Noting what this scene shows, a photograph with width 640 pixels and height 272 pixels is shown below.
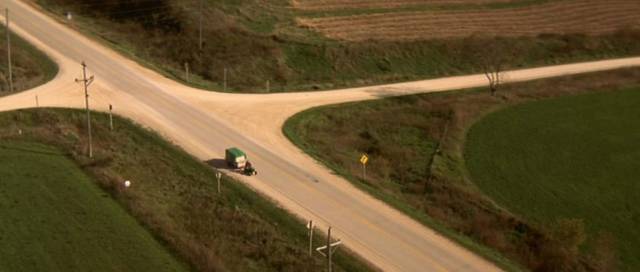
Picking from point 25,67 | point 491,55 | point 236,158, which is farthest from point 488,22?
point 25,67

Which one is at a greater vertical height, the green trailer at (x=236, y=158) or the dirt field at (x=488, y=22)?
the dirt field at (x=488, y=22)

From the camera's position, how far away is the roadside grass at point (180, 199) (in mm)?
29797

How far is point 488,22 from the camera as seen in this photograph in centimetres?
7325

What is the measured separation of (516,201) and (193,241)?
18568 mm

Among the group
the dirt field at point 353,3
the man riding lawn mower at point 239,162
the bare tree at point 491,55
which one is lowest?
the man riding lawn mower at point 239,162

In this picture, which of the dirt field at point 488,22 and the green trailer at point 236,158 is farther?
the dirt field at point 488,22

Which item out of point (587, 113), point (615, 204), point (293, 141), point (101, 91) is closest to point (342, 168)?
point (293, 141)

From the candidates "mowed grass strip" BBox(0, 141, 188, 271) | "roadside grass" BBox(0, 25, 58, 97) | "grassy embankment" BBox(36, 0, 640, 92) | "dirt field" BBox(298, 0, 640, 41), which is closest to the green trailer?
"mowed grass strip" BBox(0, 141, 188, 271)

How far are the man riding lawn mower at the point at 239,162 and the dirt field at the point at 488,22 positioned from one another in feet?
93.0

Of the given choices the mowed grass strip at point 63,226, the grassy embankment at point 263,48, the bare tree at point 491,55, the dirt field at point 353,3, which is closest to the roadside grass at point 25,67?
the grassy embankment at point 263,48

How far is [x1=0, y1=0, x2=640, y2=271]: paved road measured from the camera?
105ft

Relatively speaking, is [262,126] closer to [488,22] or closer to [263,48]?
[263,48]

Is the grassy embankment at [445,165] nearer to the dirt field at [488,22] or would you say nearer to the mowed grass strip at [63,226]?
the dirt field at [488,22]

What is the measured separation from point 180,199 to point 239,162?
4.35 meters
